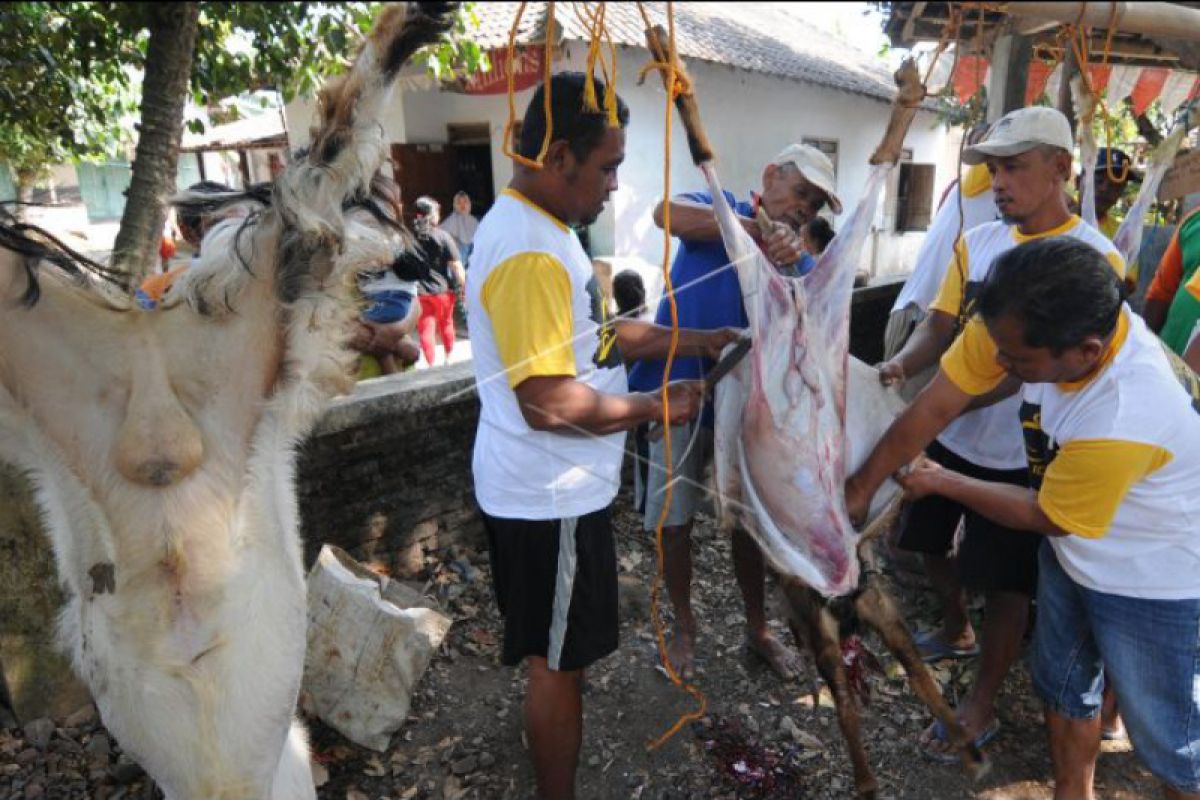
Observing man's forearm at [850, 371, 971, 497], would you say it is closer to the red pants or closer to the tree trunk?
the tree trunk

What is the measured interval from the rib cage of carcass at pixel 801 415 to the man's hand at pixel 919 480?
5 cm

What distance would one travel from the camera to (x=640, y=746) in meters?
2.73

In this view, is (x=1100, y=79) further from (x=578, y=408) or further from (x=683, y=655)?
(x=683, y=655)

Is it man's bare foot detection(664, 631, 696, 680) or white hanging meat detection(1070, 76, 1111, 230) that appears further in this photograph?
man's bare foot detection(664, 631, 696, 680)

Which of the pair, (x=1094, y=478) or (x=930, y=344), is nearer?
(x=1094, y=478)

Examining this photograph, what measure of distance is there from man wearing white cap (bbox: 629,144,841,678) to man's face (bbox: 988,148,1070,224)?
22.6 inches

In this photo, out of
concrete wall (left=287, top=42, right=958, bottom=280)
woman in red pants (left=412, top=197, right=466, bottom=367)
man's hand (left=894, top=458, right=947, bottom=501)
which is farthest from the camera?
concrete wall (left=287, top=42, right=958, bottom=280)

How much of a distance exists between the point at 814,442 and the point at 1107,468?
2.31 ft

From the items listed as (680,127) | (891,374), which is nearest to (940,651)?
(891,374)

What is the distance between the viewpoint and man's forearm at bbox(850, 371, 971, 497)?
211 cm

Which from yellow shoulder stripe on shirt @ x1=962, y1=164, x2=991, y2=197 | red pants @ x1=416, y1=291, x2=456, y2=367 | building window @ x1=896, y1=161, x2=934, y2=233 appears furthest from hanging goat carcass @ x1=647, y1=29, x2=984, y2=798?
building window @ x1=896, y1=161, x2=934, y2=233

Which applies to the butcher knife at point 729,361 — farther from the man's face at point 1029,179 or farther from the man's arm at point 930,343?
the man's face at point 1029,179

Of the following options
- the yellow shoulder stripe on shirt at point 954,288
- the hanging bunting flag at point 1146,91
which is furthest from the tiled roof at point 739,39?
the yellow shoulder stripe on shirt at point 954,288

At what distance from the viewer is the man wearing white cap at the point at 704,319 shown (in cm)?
273
